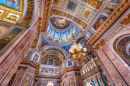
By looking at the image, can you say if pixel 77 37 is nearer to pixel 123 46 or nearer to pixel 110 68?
pixel 123 46

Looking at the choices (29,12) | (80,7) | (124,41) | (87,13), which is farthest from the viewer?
(80,7)

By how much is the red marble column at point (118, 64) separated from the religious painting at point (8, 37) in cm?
611

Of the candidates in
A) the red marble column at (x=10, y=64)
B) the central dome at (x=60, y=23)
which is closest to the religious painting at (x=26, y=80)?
the red marble column at (x=10, y=64)

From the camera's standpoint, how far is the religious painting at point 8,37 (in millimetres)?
2051

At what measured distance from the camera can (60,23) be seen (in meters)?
16.3

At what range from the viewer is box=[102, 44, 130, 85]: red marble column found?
11.5 feet

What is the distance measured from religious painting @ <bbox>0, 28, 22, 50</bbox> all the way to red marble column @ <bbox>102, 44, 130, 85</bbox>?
6.11 meters

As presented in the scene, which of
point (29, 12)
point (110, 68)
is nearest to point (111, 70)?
point (110, 68)

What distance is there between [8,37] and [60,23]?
1486 cm

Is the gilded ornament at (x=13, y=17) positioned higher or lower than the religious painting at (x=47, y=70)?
lower

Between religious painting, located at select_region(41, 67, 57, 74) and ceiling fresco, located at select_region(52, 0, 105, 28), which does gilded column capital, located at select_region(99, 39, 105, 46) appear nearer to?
ceiling fresco, located at select_region(52, 0, 105, 28)

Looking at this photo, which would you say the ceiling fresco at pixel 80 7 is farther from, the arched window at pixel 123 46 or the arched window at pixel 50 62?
the arched window at pixel 50 62

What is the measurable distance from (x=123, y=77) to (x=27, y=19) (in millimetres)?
6931

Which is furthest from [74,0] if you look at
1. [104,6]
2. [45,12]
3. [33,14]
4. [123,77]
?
[123,77]
